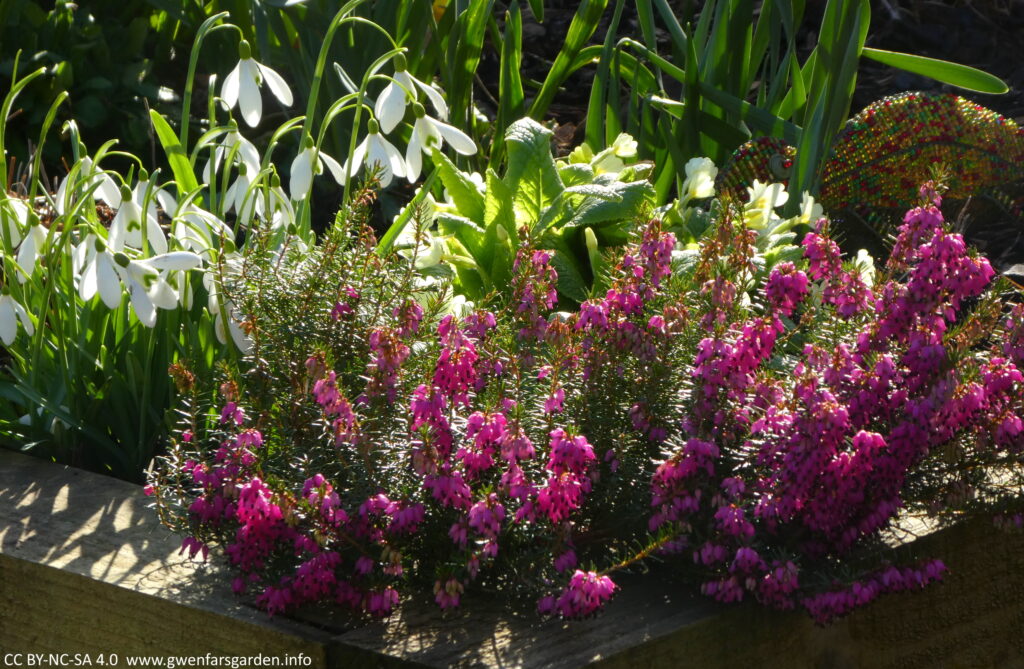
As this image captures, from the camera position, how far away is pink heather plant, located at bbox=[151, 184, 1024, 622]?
1.33 metres

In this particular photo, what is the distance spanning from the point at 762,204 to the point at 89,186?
1.16 metres

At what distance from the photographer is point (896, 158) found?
2525mm

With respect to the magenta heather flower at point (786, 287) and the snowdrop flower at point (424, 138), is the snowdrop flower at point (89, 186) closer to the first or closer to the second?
the snowdrop flower at point (424, 138)

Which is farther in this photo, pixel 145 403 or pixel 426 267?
pixel 426 267

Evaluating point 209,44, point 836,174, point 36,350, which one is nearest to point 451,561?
point 36,350

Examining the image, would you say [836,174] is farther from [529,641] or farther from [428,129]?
[529,641]

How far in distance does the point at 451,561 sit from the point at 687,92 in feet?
5.22

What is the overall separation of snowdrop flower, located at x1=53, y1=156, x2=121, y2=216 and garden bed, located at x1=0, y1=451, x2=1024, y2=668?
426mm

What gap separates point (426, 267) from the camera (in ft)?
6.81

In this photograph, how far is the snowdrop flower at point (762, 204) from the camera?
2113 mm

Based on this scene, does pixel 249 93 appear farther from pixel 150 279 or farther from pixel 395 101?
pixel 150 279

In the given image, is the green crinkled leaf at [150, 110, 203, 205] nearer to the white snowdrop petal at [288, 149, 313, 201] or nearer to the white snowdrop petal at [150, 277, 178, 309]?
the white snowdrop petal at [288, 149, 313, 201]

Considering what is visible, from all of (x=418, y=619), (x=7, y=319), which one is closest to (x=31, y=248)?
(x=7, y=319)

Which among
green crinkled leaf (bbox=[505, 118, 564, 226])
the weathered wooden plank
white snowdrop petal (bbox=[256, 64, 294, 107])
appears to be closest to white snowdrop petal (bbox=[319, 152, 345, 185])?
white snowdrop petal (bbox=[256, 64, 294, 107])
